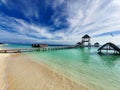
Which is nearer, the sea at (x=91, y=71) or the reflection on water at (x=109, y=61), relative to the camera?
the sea at (x=91, y=71)

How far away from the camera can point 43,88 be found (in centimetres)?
634

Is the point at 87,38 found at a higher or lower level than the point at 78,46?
higher

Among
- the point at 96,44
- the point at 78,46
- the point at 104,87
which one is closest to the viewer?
the point at 104,87

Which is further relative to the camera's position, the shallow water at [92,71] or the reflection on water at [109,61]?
the reflection on water at [109,61]

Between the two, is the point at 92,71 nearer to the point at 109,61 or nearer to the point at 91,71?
the point at 91,71

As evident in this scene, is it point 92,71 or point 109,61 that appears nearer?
point 92,71

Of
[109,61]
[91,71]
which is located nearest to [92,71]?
[91,71]

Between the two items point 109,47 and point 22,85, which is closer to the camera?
point 22,85

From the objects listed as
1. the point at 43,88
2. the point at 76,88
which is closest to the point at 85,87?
the point at 76,88

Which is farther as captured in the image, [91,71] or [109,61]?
[109,61]

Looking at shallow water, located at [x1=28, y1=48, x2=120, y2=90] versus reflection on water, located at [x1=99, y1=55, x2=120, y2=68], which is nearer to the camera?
shallow water, located at [x1=28, y1=48, x2=120, y2=90]

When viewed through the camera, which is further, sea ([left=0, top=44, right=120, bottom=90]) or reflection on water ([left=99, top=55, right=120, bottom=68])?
reflection on water ([left=99, top=55, right=120, bottom=68])

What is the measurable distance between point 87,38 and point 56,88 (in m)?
48.1

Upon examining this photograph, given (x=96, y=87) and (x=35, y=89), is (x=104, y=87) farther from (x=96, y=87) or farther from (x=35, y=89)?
→ (x=35, y=89)
